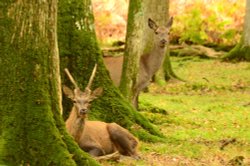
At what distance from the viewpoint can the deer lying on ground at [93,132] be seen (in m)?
9.16

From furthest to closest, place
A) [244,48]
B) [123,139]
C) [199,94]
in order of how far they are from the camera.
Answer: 1. [244,48]
2. [199,94]
3. [123,139]

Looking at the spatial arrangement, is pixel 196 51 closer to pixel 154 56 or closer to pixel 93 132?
pixel 154 56

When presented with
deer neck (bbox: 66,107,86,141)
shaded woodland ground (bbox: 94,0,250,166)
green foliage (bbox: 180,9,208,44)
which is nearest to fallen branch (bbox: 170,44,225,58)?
shaded woodland ground (bbox: 94,0,250,166)

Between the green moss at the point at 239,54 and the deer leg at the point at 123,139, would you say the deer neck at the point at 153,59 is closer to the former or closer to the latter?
the deer leg at the point at 123,139

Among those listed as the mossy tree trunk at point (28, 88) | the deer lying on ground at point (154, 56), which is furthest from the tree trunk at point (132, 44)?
the mossy tree trunk at point (28, 88)

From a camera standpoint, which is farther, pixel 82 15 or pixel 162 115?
pixel 162 115

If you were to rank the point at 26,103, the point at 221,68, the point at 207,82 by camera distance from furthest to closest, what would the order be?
the point at 221,68 → the point at 207,82 → the point at 26,103

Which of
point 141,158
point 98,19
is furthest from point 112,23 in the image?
point 141,158

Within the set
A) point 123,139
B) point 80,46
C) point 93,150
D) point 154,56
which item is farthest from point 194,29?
point 93,150

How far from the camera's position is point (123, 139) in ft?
32.4

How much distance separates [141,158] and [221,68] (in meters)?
15.6

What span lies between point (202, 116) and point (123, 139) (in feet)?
19.1

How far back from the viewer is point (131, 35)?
469 inches

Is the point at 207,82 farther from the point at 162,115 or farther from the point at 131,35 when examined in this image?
the point at 131,35
